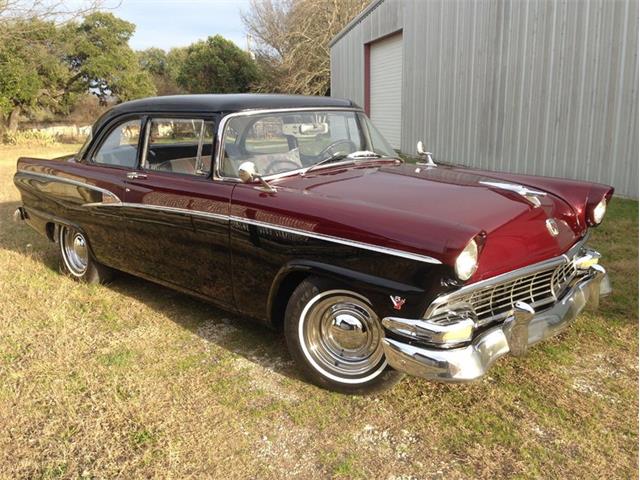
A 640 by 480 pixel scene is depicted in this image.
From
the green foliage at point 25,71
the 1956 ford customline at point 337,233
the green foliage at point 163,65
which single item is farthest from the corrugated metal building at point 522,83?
the green foliage at point 163,65

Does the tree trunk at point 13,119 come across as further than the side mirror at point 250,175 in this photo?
Yes

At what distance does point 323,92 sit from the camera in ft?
103

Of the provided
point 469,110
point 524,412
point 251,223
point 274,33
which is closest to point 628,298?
point 524,412

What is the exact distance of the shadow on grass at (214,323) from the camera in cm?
351

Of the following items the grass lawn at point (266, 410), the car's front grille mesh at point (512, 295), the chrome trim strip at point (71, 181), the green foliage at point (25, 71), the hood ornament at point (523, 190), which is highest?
the green foliage at point (25, 71)

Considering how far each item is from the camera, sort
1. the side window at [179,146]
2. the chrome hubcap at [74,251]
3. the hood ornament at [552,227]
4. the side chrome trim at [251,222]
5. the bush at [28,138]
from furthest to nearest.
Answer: the bush at [28,138] < the chrome hubcap at [74,251] < the side window at [179,146] < the hood ornament at [552,227] < the side chrome trim at [251,222]

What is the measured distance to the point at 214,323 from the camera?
4.02 m

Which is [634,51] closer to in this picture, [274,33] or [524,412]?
[524,412]

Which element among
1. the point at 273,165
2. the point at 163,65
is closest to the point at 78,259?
the point at 273,165

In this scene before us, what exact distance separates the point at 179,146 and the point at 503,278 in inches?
93.8

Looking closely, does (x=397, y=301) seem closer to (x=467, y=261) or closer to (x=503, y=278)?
(x=467, y=261)

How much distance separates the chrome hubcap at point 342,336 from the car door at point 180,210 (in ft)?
2.30

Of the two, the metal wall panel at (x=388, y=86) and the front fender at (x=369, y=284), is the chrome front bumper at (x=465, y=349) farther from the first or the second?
the metal wall panel at (x=388, y=86)

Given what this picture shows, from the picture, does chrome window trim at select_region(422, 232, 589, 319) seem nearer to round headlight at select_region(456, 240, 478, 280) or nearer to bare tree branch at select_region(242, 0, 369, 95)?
round headlight at select_region(456, 240, 478, 280)
